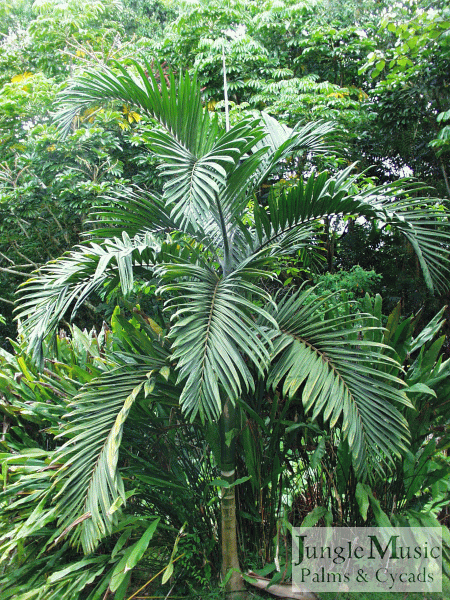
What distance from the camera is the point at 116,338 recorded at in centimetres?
226

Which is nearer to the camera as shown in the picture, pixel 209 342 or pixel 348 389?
pixel 209 342

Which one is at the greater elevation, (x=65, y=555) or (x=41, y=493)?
(x=41, y=493)

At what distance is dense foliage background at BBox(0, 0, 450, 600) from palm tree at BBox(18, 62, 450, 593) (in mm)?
144

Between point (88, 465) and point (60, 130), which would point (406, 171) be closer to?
point (60, 130)

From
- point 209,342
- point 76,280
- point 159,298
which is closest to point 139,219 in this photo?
point 76,280

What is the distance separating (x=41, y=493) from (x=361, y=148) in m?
6.02

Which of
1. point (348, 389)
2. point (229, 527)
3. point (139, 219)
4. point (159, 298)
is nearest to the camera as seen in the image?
point (348, 389)

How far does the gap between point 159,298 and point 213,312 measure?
3.09ft

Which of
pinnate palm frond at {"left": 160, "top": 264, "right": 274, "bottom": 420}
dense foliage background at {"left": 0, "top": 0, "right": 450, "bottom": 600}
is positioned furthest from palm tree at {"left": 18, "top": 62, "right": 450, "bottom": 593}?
dense foliage background at {"left": 0, "top": 0, "right": 450, "bottom": 600}

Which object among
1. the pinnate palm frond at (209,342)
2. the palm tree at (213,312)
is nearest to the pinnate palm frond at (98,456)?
the palm tree at (213,312)

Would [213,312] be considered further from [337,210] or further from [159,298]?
[159,298]

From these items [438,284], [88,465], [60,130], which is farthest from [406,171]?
[88,465]

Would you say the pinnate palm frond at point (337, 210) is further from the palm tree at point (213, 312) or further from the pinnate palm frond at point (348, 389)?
the pinnate palm frond at point (348, 389)

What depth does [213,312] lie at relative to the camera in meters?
1.64
